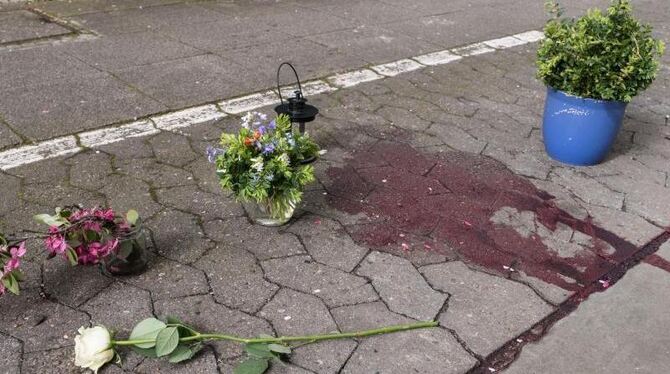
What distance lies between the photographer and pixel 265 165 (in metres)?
3.04

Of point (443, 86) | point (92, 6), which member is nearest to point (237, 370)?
point (443, 86)

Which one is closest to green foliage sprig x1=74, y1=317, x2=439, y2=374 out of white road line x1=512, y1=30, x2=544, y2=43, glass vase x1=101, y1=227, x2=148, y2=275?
glass vase x1=101, y1=227, x2=148, y2=275

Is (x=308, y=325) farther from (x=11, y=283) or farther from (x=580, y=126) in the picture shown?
(x=580, y=126)

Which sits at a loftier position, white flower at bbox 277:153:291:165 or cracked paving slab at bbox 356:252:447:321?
white flower at bbox 277:153:291:165

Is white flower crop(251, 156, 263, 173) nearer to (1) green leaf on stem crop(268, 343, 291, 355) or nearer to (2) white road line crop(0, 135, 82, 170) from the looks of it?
(1) green leaf on stem crop(268, 343, 291, 355)

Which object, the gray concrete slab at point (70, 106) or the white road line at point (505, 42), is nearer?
the gray concrete slab at point (70, 106)

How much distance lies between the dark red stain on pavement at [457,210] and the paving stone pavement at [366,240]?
0.04ft

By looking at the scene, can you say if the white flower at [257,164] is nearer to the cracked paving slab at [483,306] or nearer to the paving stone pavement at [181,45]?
the cracked paving slab at [483,306]

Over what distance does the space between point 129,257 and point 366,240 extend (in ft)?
3.70

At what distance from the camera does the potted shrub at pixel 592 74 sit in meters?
3.86

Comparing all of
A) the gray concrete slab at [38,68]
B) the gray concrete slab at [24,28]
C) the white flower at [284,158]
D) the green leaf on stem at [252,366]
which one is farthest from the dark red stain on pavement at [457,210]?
the gray concrete slab at [24,28]

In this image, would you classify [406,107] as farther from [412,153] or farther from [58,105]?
[58,105]

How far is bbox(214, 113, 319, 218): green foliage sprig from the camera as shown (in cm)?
303

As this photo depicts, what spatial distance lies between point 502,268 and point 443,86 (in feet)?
8.65
